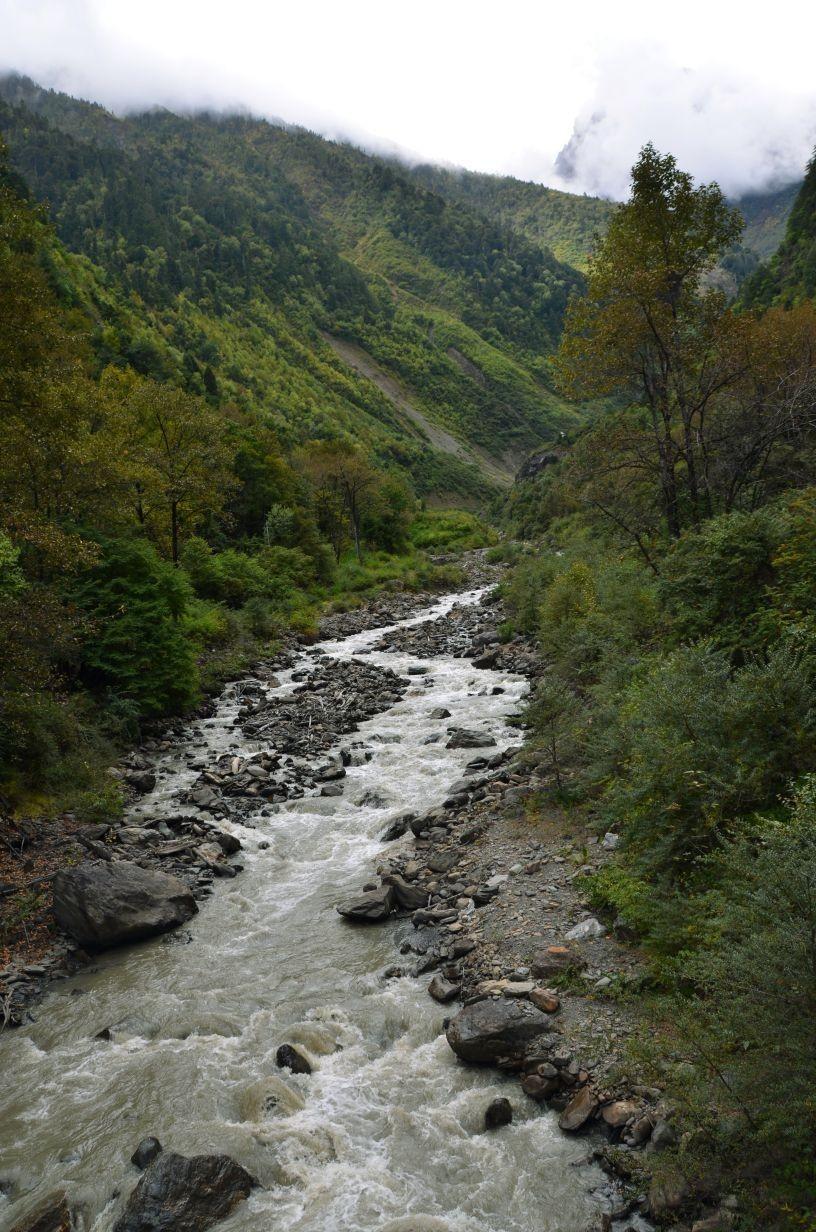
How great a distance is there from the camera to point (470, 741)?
58.5 feet

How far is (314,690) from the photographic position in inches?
1001

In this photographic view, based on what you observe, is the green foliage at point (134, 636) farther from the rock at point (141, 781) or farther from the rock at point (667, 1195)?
the rock at point (667, 1195)

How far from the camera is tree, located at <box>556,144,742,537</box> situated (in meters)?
17.2

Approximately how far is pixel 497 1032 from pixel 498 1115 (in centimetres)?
81

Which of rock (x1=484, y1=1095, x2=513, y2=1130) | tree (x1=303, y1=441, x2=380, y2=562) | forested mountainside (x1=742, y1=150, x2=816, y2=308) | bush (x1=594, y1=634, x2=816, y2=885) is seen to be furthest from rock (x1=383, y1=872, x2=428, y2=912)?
forested mountainside (x1=742, y1=150, x2=816, y2=308)

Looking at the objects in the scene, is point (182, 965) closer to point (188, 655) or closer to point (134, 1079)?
point (134, 1079)

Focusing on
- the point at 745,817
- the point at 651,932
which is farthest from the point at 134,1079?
the point at 745,817

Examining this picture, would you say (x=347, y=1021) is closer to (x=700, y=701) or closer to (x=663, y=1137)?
(x=663, y=1137)

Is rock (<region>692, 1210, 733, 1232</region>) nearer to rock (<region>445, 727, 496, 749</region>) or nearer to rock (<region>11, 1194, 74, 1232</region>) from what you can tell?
rock (<region>11, 1194, 74, 1232</region>)

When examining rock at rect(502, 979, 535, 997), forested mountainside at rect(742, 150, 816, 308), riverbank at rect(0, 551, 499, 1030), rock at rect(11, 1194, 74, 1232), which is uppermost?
forested mountainside at rect(742, 150, 816, 308)

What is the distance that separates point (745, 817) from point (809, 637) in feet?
8.46

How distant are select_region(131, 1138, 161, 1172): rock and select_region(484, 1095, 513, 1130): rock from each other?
3.29m

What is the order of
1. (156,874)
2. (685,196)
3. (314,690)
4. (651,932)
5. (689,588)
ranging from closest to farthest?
1. (651,932)
2. (156,874)
3. (689,588)
4. (685,196)
5. (314,690)

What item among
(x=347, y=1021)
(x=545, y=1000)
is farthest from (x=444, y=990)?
(x=545, y=1000)
